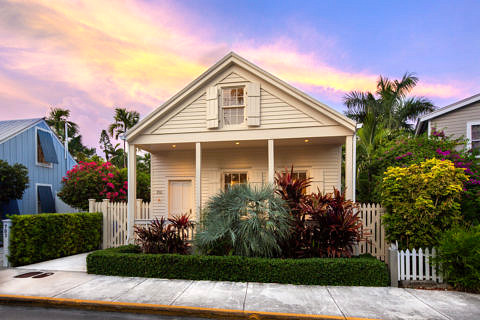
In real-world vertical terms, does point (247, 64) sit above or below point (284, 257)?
above

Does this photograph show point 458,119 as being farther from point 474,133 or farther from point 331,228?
point 331,228

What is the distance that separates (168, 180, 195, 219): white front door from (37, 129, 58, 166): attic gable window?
29.2ft

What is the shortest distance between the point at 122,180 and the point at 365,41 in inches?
525

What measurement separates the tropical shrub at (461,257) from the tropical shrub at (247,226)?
3153 mm

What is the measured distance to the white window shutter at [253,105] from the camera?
26.2 ft

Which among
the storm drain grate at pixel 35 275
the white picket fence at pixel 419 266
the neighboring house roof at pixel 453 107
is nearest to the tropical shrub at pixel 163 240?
the storm drain grate at pixel 35 275

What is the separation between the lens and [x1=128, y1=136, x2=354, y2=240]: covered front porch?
30.6 feet

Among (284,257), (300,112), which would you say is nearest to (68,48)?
(300,112)

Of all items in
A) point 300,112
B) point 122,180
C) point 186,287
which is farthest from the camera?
point 122,180

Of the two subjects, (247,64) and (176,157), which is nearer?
(247,64)

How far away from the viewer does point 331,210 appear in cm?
629

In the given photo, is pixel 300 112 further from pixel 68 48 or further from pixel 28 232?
pixel 68 48

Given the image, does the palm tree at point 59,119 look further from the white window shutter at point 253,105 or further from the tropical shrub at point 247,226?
the tropical shrub at point 247,226

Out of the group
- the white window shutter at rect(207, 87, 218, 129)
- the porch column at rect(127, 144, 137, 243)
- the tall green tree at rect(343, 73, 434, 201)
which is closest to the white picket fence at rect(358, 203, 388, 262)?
the white window shutter at rect(207, 87, 218, 129)
